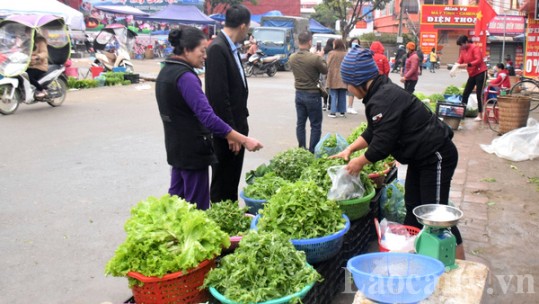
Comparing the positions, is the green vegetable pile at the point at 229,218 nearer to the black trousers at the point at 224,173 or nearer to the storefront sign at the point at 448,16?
the black trousers at the point at 224,173

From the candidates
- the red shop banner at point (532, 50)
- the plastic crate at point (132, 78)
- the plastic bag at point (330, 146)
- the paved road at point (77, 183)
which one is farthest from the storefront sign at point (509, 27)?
the plastic bag at point (330, 146)

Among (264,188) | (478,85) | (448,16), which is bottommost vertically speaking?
(264,188)

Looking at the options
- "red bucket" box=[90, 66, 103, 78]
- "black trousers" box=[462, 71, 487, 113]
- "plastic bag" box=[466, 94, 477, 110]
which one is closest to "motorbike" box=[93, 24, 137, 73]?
"red bucket" box=[90, 66, 103, 78]

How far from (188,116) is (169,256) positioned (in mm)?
1359

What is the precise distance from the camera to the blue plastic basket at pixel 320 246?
297cm

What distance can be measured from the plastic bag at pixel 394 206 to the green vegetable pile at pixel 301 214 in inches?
52.9

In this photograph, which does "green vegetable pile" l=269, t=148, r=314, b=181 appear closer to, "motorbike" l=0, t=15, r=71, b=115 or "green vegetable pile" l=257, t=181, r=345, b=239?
"green vegetable pile" l=257, t=181, r=345, b=239

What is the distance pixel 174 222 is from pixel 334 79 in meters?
9.06

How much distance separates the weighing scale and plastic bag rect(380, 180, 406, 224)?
60.9 inches

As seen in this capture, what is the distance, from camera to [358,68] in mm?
3291

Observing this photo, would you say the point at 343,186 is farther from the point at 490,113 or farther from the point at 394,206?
the point at 490,113

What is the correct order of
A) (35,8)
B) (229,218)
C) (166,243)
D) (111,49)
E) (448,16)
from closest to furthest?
1. (166,243)
2. (229,218)
3. (35,8)
4. (111,49)
5. (448,16)

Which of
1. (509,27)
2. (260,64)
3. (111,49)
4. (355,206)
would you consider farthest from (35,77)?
(509,27)

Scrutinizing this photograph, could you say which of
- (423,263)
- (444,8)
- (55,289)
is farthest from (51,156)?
(444,8)
